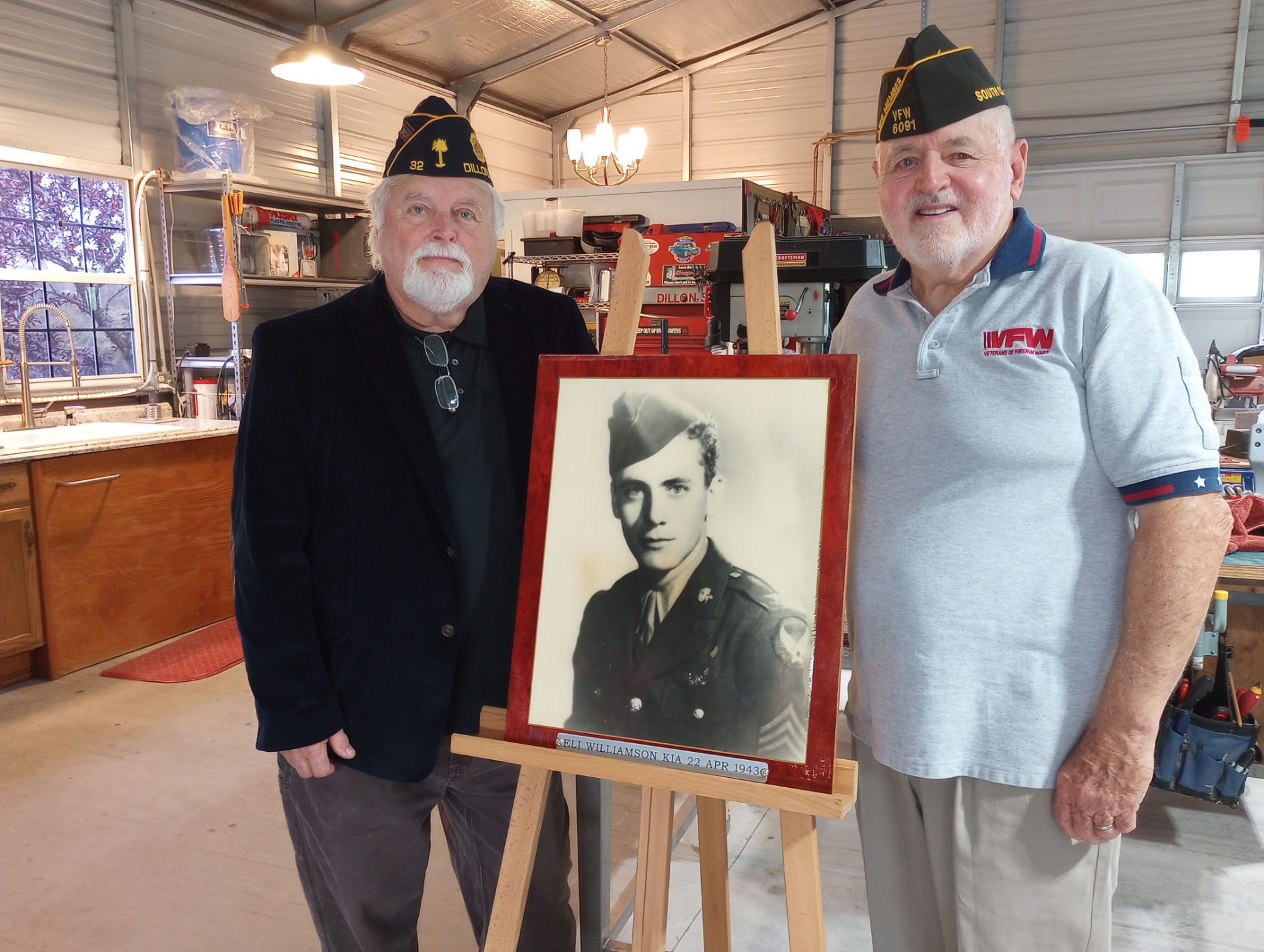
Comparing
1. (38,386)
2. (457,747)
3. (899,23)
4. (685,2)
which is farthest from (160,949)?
(899,23)

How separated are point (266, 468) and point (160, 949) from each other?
58.5 inches

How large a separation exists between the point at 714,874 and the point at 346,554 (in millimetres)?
847

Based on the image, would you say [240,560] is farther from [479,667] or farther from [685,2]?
[685,2]

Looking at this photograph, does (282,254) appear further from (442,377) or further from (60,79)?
(442,377)

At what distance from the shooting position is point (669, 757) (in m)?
1.14

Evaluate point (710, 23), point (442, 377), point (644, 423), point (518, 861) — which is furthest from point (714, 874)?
point (710, 23)

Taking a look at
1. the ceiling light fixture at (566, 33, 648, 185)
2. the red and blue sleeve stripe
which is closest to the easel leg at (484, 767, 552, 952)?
the red and blue sleeve stripe

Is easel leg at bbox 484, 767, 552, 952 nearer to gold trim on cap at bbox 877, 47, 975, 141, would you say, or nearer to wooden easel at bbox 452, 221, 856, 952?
wooden easel at bbox 452, 221, 856, 952

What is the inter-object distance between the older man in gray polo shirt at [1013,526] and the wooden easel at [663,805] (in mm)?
191

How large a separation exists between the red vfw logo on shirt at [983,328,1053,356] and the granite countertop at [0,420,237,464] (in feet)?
11.7

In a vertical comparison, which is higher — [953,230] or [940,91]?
[940,91]

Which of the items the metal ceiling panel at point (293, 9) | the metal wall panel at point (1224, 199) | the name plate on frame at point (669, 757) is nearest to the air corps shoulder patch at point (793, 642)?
the name plate on frame at point (669, 757)

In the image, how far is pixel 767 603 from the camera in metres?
1.15

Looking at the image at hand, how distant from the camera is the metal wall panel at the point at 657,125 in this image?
9086 millimetres
